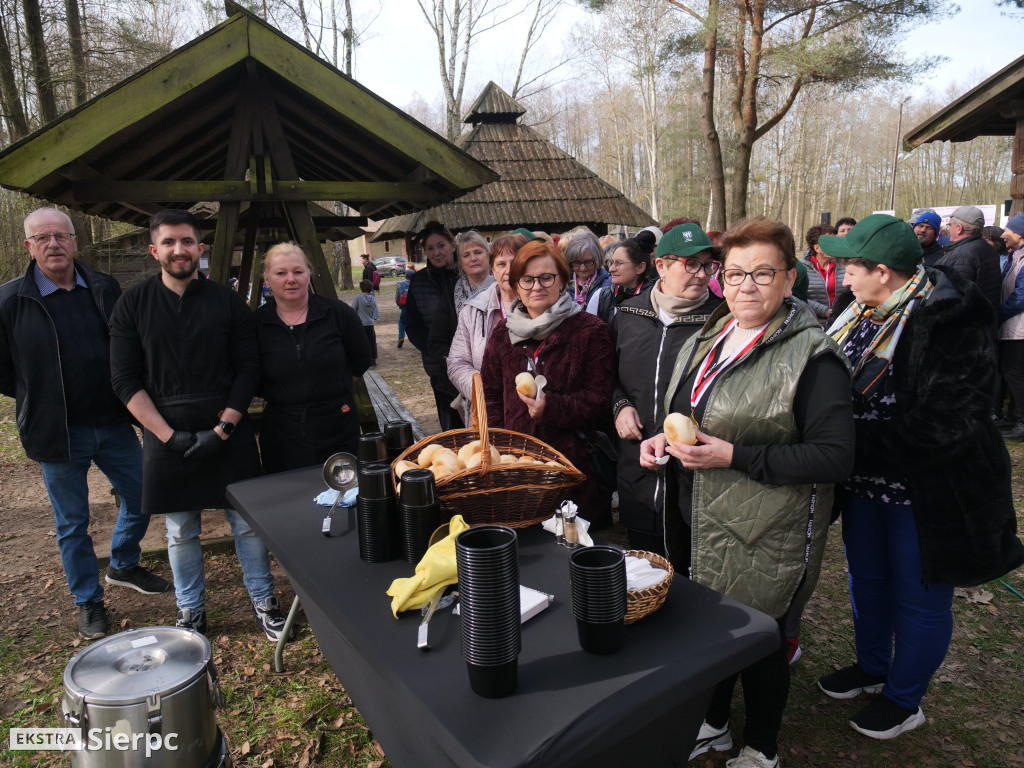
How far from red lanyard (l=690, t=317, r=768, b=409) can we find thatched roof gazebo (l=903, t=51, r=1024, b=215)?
662cm

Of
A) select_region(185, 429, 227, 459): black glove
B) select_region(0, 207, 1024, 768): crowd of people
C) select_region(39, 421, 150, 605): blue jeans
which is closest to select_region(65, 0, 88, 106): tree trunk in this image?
select_region(39, 421, 150, 605): blue jeans

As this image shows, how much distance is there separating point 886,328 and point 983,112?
276 inches

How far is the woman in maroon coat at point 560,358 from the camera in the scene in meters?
2.73

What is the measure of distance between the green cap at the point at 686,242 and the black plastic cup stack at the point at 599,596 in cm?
152

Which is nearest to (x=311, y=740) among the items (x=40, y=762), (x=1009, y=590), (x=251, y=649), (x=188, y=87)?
(x=251, y=649)

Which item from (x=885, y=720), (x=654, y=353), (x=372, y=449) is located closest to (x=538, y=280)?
(x=654, y=353)

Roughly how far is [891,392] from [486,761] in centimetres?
178

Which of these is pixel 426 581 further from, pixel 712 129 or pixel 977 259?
pixel 712 129

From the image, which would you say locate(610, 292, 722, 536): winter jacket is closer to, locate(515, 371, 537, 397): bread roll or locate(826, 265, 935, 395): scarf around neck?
locate(515, 371, 537, 397): bread roll

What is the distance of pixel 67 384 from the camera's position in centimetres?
322

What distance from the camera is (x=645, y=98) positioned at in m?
34.0

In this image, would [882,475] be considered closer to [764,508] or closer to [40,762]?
[764,508]

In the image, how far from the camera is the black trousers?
80.8 inches

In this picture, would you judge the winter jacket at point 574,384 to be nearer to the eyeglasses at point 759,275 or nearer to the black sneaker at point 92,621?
the eyeglasses at point 759,275
